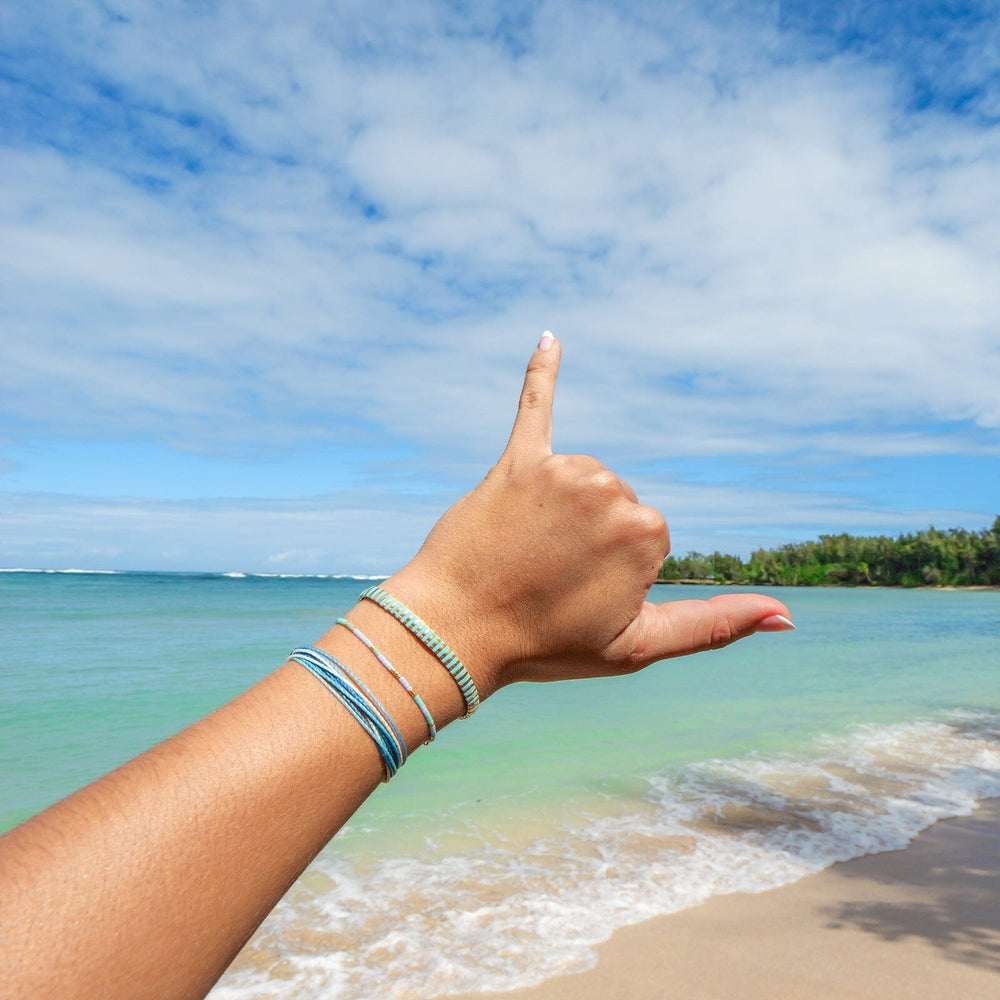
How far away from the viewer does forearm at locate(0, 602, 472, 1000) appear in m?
0.67

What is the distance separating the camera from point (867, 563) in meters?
Answer: 74.0

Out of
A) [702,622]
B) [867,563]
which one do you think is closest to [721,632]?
[702,622]

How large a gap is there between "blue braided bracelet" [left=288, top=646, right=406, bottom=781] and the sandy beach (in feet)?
9.90

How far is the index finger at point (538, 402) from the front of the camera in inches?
46.2

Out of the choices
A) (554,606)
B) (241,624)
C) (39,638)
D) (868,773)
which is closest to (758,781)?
(868,773)

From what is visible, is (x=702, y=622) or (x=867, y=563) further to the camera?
(x=867, y=563)

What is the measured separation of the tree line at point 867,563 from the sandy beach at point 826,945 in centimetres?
7272

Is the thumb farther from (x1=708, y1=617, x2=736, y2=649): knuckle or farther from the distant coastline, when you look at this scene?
the distant coastline

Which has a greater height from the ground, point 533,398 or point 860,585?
point 860,585

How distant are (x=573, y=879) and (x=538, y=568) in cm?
411

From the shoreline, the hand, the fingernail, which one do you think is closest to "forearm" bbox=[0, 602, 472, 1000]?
the hand

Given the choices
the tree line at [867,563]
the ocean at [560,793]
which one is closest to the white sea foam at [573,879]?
the ocean at [560,793]

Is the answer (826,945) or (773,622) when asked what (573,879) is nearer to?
(826,945)

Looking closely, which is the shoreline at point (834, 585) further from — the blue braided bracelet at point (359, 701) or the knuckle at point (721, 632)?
the blue braided bracelet at point (359, 701)
